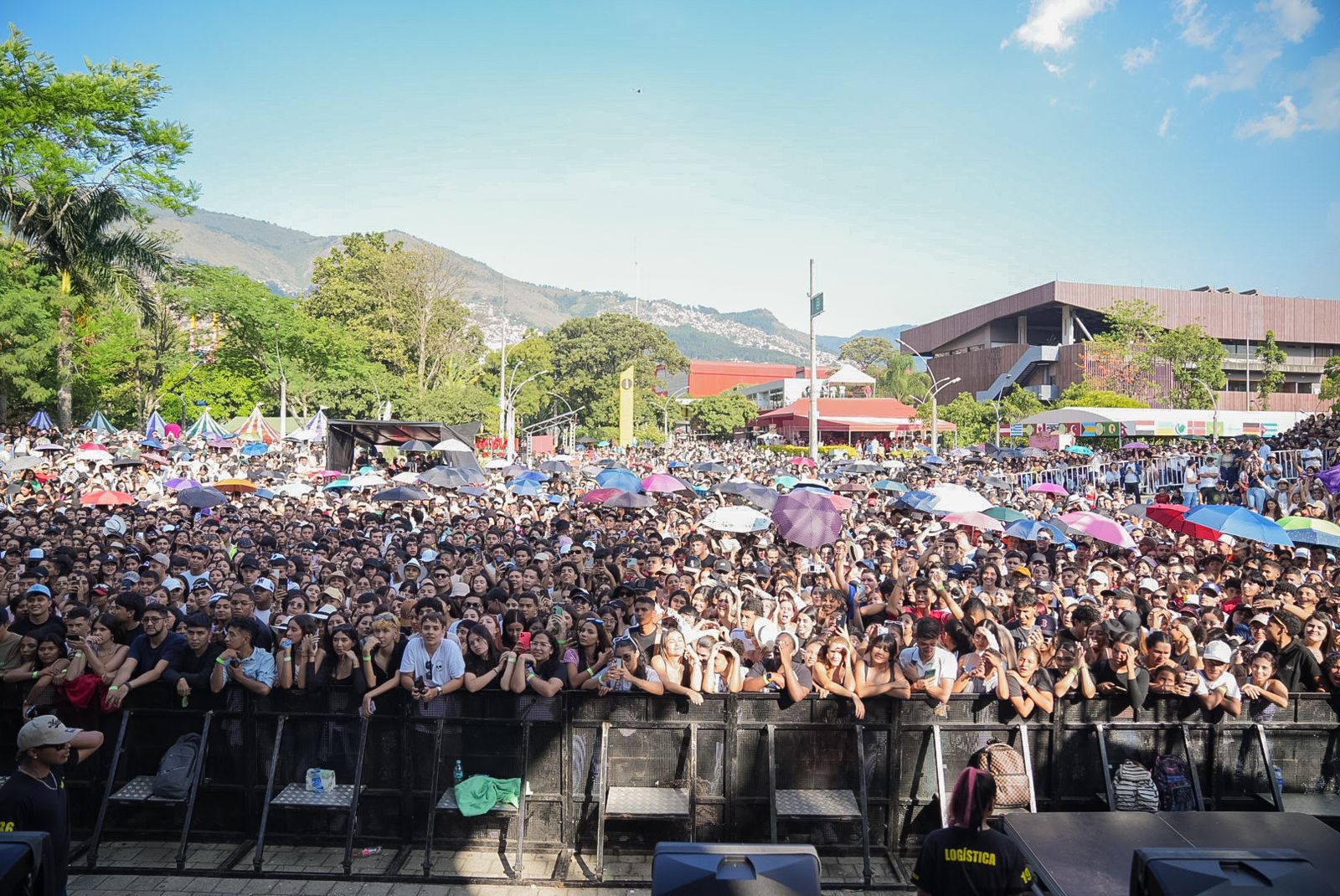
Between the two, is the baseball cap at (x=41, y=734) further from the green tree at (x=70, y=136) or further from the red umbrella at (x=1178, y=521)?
the green tree at (x=70, y=136)

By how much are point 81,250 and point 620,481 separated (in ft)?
93.0

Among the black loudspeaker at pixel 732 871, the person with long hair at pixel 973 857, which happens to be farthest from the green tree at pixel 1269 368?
the black loudspeaker at pixel 732 871

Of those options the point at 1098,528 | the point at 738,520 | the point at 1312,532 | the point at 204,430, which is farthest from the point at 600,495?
the point at 204,430

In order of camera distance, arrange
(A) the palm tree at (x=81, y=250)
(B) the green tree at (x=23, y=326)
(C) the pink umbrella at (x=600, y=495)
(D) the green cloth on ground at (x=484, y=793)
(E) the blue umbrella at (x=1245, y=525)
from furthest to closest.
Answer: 1. (A) the palm tree at (x=81, y=250)
2. (B) the green tree at (x=23, y=326)
3. (C) the pink umbrella at (x=600, y=495)
4. (E) the blue umbrella at (x=1245, y=525)
5. (D) the green cloth on ground at (x=484, y=793)

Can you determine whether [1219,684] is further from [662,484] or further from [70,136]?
[70,136]

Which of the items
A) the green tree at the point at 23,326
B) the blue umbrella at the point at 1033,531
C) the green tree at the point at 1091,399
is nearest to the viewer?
the blue umbrella at the point at 1033,531

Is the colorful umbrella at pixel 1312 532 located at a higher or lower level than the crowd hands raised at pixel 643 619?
higher

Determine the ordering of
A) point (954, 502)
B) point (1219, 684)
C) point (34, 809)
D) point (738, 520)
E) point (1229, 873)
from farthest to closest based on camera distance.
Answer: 1. point (738, 520)
2. point (954, 502)
3. point (1219, 684)
4. point (34, 809)
5. point (1229, 873)

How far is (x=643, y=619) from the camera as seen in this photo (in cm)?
744

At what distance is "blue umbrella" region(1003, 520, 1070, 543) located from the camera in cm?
1248

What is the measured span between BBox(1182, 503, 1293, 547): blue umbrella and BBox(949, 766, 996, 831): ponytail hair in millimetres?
8220

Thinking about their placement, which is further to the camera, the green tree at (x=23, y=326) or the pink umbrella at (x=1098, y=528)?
the green tree at (x=23, y=326)

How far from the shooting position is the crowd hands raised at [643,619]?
6.26 m

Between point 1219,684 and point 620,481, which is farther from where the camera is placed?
point 620,481
